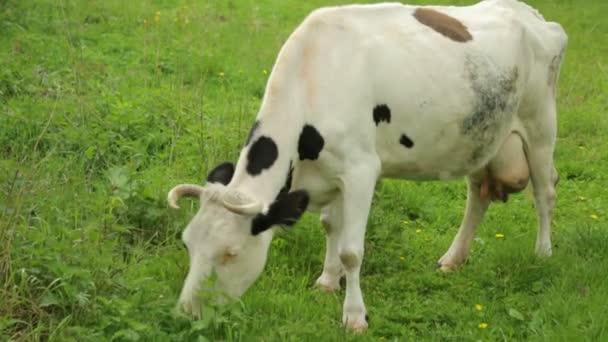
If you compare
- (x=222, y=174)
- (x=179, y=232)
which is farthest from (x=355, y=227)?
(x=179, y=232)

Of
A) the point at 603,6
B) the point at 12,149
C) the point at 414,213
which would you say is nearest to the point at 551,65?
the point at 414,213

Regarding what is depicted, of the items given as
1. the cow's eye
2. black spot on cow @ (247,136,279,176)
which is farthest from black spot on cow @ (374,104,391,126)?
the cow's eye

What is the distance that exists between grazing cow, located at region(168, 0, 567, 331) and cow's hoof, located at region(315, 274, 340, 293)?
0.03 ft

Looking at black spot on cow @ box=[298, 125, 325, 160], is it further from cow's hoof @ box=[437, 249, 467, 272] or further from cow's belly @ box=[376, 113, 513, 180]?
cow's hoof @ box=[437, 249, 467, 272]

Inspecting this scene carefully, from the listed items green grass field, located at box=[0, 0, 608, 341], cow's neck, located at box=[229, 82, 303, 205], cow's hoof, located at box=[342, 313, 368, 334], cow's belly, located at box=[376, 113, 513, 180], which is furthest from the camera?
cow's belly, located at box=[376, 113, 513, 180]

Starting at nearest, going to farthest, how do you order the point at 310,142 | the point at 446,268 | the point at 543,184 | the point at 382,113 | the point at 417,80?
the point at 310,142, the point at 382,113, the point at 417,80, the point at 446,268, the point at 543,184

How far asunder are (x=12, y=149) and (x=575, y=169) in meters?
→ 5.64

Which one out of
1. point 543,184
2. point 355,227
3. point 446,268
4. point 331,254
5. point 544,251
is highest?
point 355,227

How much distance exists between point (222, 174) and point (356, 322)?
1.24 m

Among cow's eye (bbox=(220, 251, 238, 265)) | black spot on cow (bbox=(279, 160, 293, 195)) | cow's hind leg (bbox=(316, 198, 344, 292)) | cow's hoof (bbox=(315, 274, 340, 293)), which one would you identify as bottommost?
Answer: cow's hoof (bbox=(315, 274, 340, 293))

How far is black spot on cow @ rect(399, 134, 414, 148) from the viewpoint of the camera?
20.1ft

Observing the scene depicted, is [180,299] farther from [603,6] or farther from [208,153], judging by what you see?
[603,6]

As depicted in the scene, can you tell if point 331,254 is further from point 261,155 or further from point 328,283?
point 261,155

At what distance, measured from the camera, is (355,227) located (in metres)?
5.81
